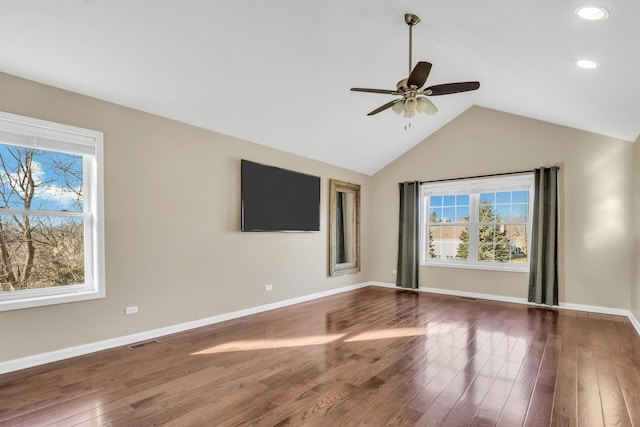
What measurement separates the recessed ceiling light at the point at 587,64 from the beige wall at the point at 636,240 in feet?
8.32

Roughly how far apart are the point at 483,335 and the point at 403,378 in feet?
5.57

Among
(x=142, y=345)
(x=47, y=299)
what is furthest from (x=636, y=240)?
(x=47, y=299)

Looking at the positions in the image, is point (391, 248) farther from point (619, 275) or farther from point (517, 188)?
point (619, 275)

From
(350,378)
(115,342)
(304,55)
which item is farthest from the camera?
(304,55)

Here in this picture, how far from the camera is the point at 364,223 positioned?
7418mm

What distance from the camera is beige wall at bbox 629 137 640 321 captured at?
445 cm

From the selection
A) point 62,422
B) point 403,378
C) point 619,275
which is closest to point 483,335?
point 403,378

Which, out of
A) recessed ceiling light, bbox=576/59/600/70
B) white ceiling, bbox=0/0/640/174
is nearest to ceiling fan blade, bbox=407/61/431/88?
white ceiling, bbox=0/0/640/174

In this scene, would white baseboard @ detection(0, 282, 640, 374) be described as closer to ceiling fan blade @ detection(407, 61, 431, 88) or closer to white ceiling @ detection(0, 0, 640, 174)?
white ceiling @ detection(0, 0, 640, 174)

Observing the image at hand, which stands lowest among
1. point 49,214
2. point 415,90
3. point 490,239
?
point 490,239

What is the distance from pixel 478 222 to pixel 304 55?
4587mm

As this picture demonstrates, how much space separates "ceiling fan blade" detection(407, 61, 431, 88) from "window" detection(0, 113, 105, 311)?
3.15 m

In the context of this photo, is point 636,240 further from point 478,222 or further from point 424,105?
point 424,105

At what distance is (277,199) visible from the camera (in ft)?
17.4
